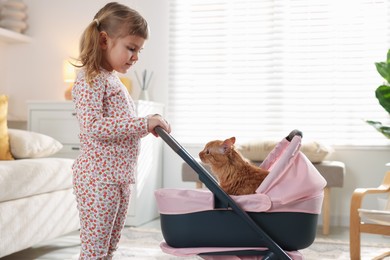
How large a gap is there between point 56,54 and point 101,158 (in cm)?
314

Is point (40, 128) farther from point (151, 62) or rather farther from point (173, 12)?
point (173, 12)

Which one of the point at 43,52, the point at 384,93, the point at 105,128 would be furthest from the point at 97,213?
the point at 43,52

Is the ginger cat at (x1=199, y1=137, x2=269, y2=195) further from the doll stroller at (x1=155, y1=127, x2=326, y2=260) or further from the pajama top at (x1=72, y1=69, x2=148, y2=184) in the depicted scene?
the pajama top at (x1=72, y1=69, x2=148, y2=184)

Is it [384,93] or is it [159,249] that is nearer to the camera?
[159,249]

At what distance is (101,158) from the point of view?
67.8 inches

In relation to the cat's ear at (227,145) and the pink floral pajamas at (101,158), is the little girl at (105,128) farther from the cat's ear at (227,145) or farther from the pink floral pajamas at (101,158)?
the cat's ear at (227,145)

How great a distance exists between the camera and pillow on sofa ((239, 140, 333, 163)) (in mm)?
3664

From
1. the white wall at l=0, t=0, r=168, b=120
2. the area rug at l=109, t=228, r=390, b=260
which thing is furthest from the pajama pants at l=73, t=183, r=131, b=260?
the white wall at l=0, t=0, r=168, b=120

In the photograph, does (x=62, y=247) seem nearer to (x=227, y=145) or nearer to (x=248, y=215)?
(x=227, y=145)

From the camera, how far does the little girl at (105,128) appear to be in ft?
5.56

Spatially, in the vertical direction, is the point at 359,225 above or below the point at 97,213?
below

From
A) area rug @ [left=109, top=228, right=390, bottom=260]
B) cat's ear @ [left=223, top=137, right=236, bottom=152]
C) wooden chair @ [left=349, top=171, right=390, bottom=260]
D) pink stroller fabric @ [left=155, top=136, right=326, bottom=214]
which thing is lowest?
area rug @ [left=109, top=228, right=390, bottom=260]

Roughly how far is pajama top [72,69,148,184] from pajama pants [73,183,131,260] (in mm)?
30

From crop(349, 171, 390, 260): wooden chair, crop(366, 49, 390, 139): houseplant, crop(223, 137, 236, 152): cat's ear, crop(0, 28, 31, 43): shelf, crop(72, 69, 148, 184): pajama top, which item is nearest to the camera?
crop(72, 69, 148, 184): pajama top
